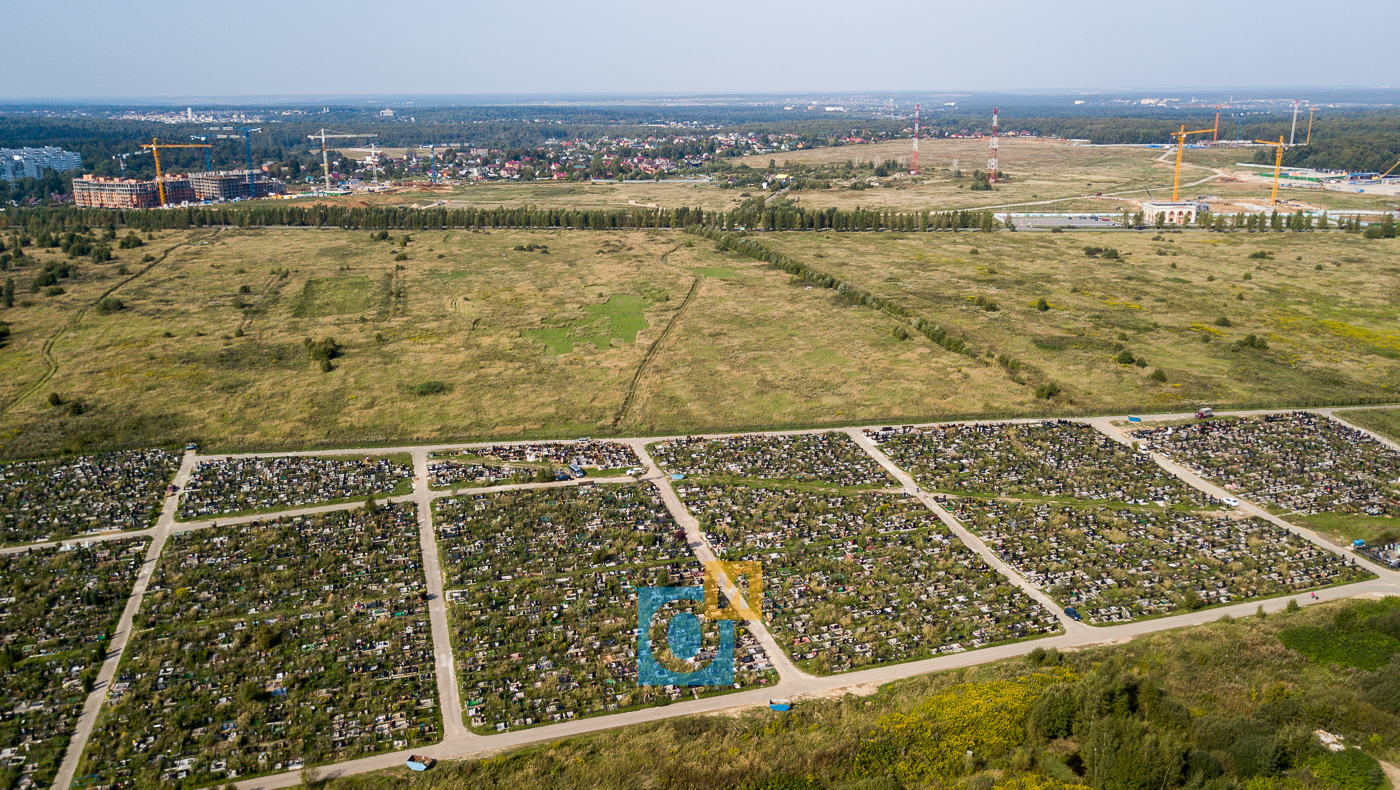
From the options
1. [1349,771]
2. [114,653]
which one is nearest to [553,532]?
[114,653]

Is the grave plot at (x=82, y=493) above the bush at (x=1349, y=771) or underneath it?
above

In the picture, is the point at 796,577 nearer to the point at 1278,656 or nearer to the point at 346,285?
the point at 1278,656

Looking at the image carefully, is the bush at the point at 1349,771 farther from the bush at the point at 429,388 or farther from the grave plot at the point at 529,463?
the bush at the point at 429,388

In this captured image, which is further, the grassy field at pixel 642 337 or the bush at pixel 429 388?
the bush at pixel 429 388

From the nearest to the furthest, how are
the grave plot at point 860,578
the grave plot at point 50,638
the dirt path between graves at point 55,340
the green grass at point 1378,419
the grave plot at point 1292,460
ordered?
1. the grave plot at point 50,638
2. the grave plot at point 860,578
3. the grave plot at point 1292,460
4. the green grass at point 1378,419
5. the dirt path between graves at point 55,340

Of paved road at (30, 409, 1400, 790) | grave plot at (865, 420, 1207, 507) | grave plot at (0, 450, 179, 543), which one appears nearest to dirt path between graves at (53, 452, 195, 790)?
paved road at (30, 409, 1400, 790)

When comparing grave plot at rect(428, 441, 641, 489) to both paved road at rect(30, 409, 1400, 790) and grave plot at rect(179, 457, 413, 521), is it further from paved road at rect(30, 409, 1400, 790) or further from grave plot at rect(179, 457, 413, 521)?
grave plot at rect(179, 457, 413, 521)

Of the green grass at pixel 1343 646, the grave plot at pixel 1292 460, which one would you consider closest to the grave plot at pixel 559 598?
the green grass at pixel 1343 646
